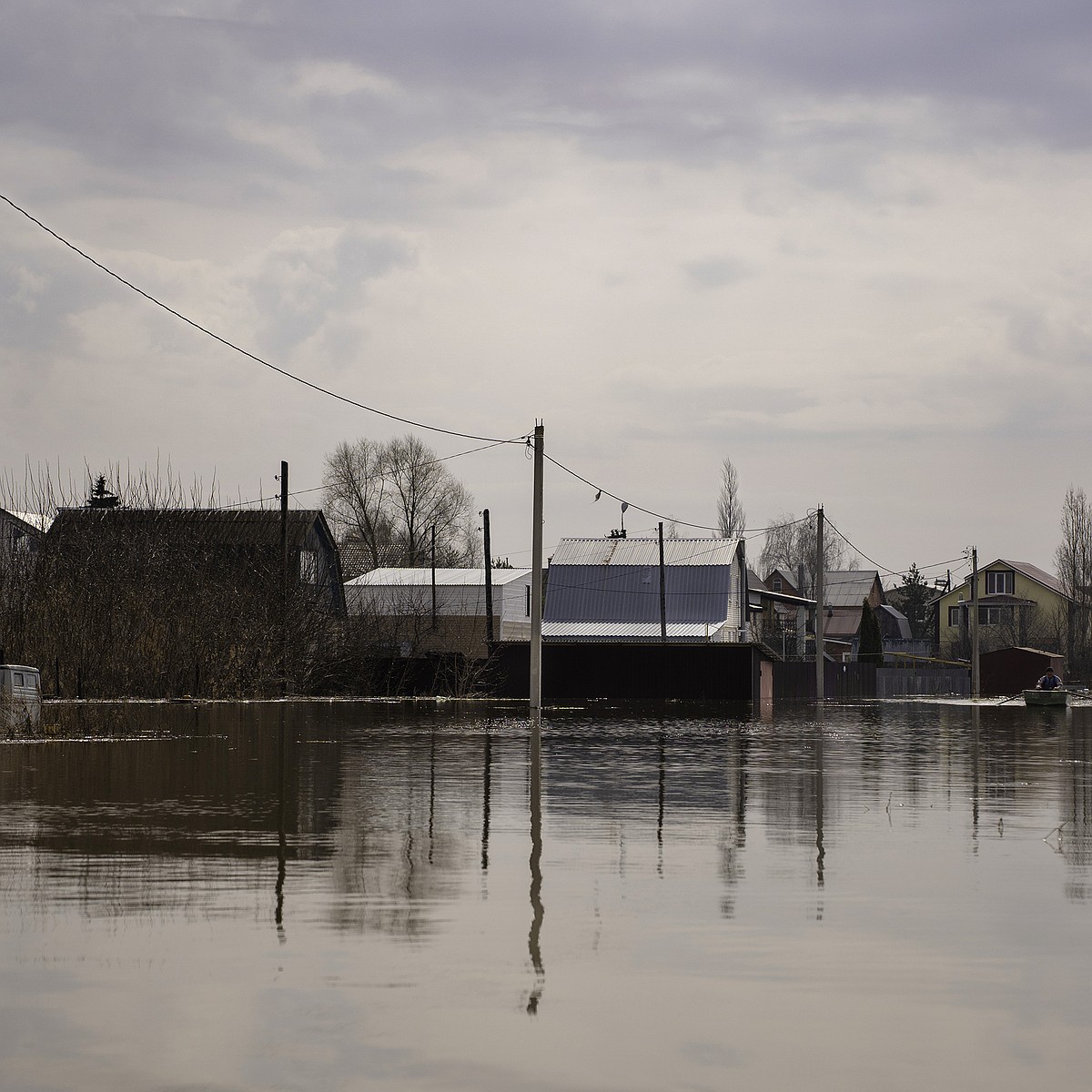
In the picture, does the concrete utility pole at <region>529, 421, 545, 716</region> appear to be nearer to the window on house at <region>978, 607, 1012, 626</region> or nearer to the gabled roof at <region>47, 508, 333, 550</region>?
the gabled roof at <region>47, 508, 333, 550</region>

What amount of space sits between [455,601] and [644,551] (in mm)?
10400

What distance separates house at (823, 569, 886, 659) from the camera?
13950cm

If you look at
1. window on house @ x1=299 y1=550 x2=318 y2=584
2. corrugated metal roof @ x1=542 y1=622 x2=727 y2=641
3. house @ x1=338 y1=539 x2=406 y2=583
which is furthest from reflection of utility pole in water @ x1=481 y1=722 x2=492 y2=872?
house @ x1=338 y1=539 x2=406 y2=583

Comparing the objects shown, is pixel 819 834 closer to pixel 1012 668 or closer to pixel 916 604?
pixel 1012 668

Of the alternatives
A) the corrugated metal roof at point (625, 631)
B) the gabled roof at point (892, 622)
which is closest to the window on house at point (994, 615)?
the gabled roof at point (892, 622)

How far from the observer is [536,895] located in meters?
8.80

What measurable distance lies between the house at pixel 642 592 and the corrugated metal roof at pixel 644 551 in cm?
5

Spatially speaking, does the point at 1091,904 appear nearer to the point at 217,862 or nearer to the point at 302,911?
the point at 302,911

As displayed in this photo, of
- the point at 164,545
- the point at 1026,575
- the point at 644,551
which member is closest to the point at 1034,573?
the point at 1026,575

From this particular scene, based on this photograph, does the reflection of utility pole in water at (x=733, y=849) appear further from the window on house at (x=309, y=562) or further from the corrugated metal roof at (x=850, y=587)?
the corrugated metal roof at (x=850, y=587)

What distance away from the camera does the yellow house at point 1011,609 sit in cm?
11600

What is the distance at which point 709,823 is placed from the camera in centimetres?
1255

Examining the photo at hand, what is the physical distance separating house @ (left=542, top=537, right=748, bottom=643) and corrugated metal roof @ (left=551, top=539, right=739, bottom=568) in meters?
0.05

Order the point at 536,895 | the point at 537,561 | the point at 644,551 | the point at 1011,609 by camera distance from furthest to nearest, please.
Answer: the point at 1011,609 → the point at 644,551 → the point at 537,561 → the point at 536,895
